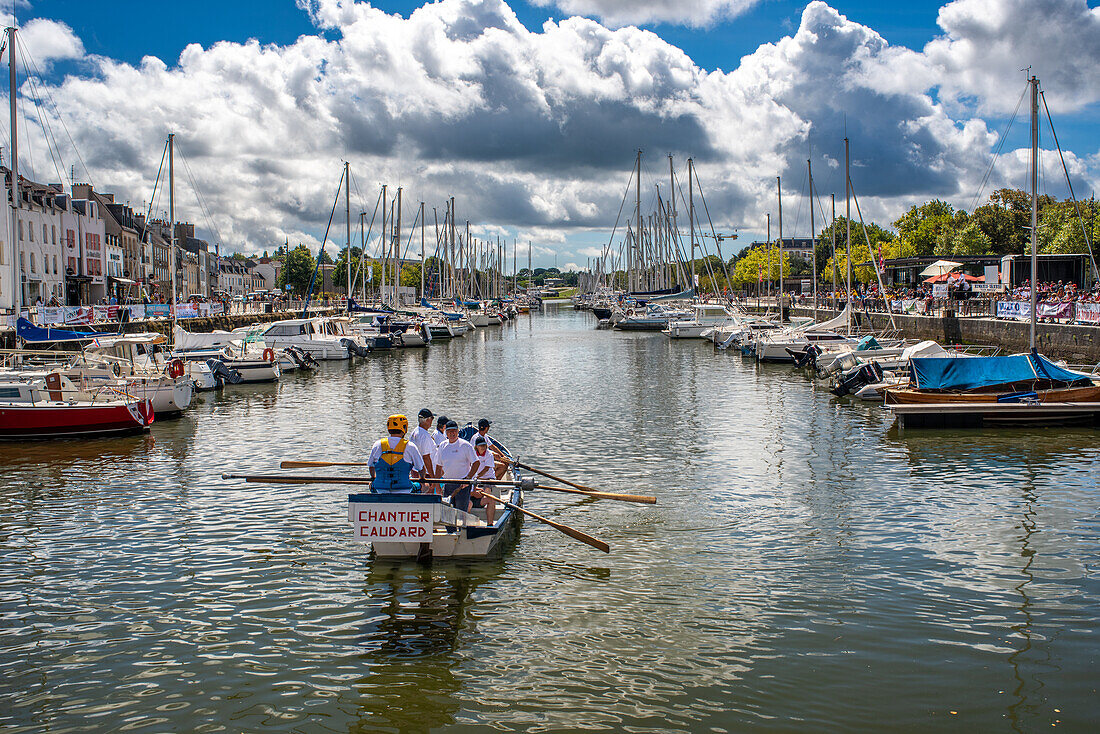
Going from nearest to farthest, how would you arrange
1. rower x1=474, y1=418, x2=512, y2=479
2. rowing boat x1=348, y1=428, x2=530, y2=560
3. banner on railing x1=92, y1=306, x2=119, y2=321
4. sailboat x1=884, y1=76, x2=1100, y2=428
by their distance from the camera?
1. rowing boat x1=348, y1=428, x2=530, y2=560
2. rower x1=474, y1=418, x2=512, y2=479
3. sailboat x1=884, y1=76, x2=1100, y2=428
4. banner on railing x1=92, y1=306, x2=119, y2=321

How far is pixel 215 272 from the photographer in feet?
475

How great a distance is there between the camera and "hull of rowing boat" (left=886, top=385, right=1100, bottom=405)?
2795cm

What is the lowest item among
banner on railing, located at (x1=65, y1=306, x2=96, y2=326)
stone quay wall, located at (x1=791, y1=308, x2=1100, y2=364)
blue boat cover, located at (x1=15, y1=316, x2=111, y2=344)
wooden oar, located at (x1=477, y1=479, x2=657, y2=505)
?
wooden oar, located at (x1=477, y1=479, x2=657, y2=505)

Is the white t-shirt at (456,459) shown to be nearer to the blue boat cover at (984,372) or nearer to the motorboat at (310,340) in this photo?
the blue boat cover at (984,372)

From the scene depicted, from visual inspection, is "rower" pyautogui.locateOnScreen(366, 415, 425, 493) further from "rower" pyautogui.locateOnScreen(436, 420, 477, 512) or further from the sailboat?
the sailboat

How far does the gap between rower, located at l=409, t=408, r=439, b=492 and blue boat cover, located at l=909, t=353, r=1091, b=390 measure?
2039cm


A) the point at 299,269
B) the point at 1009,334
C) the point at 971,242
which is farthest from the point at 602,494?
the point at 299,269

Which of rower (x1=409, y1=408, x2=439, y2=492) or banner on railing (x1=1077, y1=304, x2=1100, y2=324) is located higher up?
banner on railing (x1=1077, y1=304, x2=1100, y2=324)

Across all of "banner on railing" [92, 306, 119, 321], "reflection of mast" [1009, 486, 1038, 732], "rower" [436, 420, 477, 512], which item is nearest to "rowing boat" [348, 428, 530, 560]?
"rower" [436, 420, 477, 512]

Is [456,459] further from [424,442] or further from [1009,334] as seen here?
[1009,334]

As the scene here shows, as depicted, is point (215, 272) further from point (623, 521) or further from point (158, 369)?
point (623, 521)

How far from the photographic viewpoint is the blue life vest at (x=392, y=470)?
1326cm

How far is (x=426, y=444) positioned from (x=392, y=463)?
71.1 inches

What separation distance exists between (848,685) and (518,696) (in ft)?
13.1
